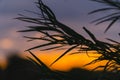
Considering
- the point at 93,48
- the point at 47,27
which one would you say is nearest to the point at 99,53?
the point at 93,48

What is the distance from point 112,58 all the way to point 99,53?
0.04 m

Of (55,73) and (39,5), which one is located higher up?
(39,5)

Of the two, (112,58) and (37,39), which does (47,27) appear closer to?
(37,39)

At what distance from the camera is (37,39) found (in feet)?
3.61

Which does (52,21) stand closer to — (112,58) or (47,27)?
(47,27)

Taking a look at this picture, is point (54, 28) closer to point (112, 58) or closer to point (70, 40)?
point (70, 40)

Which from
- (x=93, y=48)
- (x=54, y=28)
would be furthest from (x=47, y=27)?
(x=93, y=48)

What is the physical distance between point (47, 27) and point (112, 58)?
18 centimetres

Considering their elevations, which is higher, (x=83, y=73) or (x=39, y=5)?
(x=39, y=5)

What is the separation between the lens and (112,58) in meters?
1.07

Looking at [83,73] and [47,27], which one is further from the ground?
[47,27]

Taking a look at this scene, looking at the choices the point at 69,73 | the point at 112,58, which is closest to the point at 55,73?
the point at 69,73

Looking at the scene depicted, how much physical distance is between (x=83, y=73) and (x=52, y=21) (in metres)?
0.15

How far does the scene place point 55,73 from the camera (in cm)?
106
